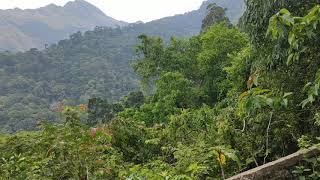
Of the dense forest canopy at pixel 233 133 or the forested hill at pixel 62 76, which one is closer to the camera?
the dense forest canopy at pixel 233 133

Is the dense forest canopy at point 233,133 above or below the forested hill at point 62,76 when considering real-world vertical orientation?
above

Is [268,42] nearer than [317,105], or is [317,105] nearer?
[317,105]

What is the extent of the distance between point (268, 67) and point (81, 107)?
10.5 feet

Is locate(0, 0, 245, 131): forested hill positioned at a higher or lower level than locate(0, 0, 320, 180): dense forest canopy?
lower

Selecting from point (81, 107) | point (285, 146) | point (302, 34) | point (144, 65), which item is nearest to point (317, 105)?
point (285, 146)

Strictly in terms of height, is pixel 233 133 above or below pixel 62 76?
above

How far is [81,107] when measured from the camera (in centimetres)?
655

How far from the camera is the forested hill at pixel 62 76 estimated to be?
74312mm

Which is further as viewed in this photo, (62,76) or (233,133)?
(62,76)

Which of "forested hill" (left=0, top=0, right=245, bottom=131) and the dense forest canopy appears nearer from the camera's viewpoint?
the dense forest canopy

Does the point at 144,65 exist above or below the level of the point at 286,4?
below

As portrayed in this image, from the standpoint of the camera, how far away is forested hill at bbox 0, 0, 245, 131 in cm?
7431

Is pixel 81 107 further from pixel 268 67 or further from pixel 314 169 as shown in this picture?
pixel 314 169

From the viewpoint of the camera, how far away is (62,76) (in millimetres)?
95562
